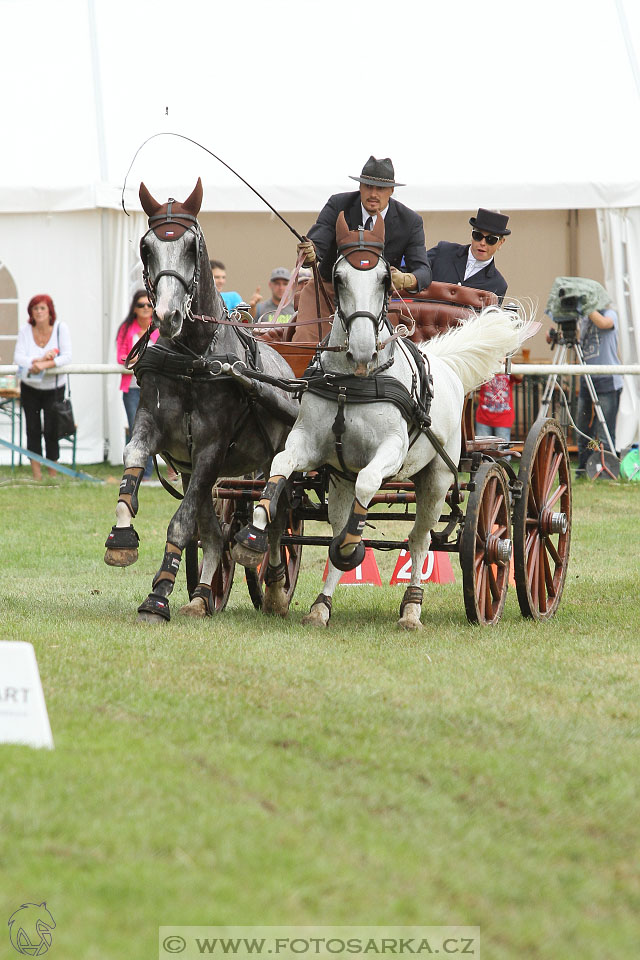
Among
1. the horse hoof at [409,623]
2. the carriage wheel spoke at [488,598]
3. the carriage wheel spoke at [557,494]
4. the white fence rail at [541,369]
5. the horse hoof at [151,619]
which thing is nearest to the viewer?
the horse hoof at [151,619]

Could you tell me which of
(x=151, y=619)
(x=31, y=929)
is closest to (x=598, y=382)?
(x=151, y=619)

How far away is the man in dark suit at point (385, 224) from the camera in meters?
7.08

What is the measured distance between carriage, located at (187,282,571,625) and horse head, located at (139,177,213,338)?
0.77m

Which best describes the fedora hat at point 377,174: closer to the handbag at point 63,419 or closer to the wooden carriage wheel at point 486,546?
the wooden carriage wheel at point 486,546

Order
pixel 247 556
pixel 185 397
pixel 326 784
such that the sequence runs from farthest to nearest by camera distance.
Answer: pixel 185 397, pixel 247 556, pixel 326 784

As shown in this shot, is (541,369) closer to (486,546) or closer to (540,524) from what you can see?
(540,524)

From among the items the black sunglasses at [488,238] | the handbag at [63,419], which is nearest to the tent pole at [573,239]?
the handbag at [63,419]

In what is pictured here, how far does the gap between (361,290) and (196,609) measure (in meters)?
1.98

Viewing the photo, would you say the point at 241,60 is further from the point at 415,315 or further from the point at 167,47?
the point at 415,315

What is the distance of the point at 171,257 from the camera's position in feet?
20.4

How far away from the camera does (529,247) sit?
1889 centimetres

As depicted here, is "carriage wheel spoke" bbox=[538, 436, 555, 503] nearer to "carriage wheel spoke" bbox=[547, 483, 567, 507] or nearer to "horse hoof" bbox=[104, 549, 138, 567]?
"carriage wheel spoke" bbox=[547, 483, 567, 507]

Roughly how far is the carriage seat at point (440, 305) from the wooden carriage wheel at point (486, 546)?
3.19 ft

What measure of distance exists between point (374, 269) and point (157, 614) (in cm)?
203
